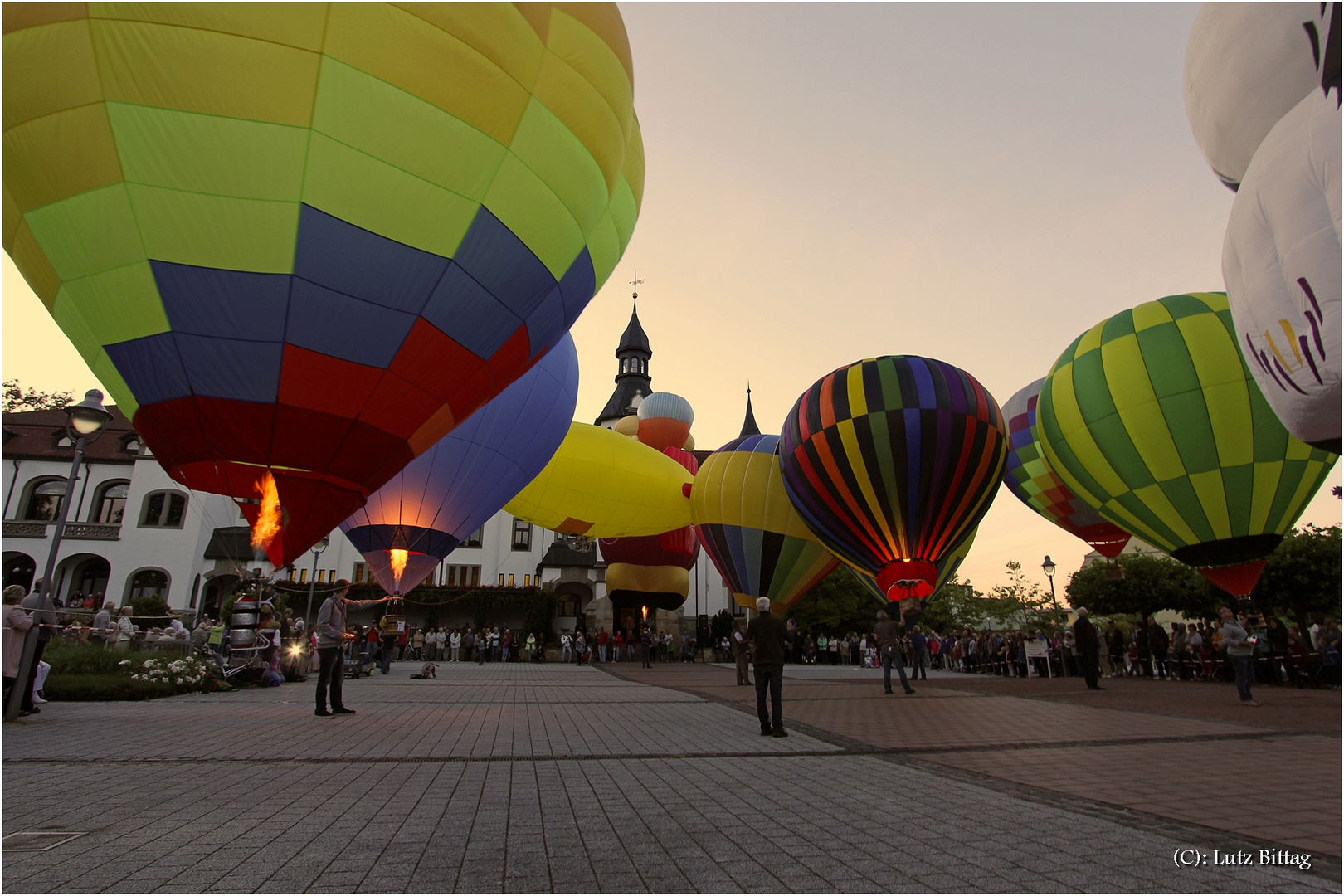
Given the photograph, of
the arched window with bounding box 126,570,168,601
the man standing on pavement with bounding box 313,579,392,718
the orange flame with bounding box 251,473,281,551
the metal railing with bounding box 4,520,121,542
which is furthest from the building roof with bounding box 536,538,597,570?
the orange flame with bounding box 251,473,281,551

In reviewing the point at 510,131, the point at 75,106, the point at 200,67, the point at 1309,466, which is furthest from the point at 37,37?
the point at 1309,466

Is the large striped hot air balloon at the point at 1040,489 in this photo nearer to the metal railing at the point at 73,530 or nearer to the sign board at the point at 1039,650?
the sign board at the point at 1039,650

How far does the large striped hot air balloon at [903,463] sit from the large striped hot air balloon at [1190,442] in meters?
2.25

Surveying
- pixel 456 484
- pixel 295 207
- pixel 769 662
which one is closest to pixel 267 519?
pixel 295 207

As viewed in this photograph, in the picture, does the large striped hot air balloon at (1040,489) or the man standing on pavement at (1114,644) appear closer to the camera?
the man standing on pavement at (1114,644)

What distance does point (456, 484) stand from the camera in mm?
12227

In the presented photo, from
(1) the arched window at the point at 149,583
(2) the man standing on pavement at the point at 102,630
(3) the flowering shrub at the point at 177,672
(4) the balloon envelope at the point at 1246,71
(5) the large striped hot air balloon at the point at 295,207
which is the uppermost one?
(4) the balloon envelope at the point at 1246,71

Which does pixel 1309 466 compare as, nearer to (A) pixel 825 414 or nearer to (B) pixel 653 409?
(A) pixel 825 414

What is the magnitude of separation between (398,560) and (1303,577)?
35.5 m

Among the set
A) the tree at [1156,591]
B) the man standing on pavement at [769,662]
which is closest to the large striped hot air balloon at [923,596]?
the man standing on pavement at [769,662]

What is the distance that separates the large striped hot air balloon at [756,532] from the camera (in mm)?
20031

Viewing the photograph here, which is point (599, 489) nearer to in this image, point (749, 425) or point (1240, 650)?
point (1240, 650)

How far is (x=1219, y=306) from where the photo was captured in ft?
45.7

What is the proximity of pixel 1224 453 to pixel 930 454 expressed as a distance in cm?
522
